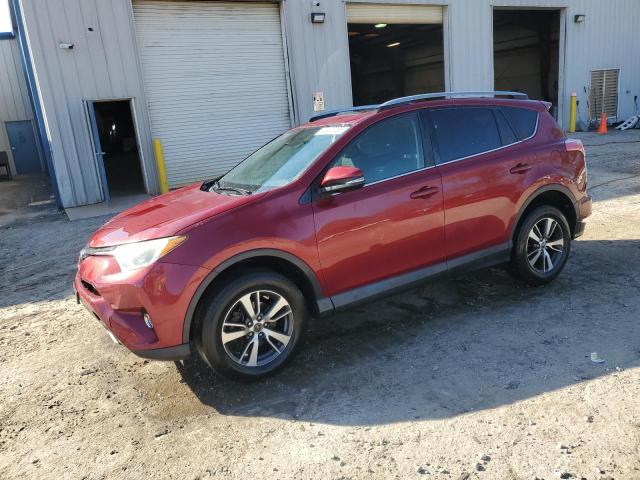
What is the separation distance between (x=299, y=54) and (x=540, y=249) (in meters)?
10.1

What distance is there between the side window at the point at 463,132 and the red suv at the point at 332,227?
0.01 meters

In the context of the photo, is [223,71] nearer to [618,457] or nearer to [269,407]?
[269,407]

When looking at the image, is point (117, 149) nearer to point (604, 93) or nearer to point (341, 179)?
point (604, 93)

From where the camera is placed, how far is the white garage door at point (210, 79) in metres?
11.9

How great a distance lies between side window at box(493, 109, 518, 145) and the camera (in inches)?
183

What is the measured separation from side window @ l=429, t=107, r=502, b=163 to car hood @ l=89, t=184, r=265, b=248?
1678 millimetres

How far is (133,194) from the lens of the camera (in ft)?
41.6

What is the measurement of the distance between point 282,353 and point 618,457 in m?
2.07

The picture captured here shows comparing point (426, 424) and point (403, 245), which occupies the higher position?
point (403, 245)

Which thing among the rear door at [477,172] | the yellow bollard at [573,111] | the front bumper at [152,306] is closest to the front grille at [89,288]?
the front bumper at [152,306]

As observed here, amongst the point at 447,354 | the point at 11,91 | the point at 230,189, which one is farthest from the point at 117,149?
the point at 447,354

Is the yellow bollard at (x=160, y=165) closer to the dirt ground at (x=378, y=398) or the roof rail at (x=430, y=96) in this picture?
the dirt ground at (x=378, y=398)

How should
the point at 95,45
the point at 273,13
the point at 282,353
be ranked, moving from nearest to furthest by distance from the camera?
the point at 282,353
the point at 95,45
the point at 273,13

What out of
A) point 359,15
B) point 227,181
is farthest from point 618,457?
point 359,15
